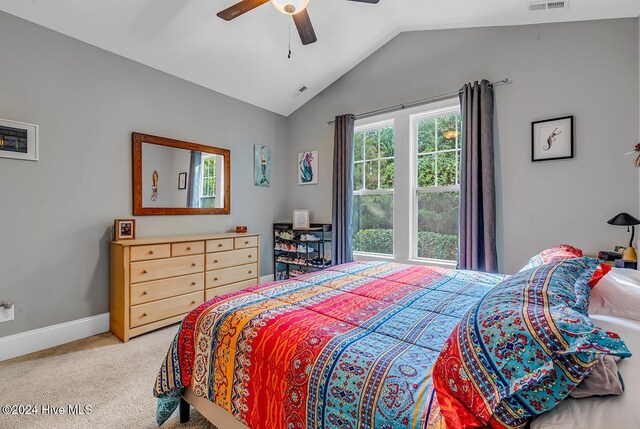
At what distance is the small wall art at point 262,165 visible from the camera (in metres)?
4.30

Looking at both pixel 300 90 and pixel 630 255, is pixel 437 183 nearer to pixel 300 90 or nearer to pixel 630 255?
pixel 630 255

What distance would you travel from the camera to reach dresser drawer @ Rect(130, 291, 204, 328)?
2.70m

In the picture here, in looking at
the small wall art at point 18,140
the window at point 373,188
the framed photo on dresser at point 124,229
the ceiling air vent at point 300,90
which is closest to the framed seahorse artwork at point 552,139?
the window at point 373,188

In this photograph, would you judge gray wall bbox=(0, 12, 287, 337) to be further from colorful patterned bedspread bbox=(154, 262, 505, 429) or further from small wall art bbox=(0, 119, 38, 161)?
colorful patterned bedspread bbox=(154, 262, 505, 429)

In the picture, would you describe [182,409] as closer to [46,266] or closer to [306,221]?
[46,266]

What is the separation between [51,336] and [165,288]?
0.94 meters

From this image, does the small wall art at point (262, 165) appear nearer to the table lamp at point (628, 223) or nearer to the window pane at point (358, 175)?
the window pane at point (358, 175)

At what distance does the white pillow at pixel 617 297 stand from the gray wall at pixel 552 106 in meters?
1.43

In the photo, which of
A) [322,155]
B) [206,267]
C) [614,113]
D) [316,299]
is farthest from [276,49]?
[614,113]

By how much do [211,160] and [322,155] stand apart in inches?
60.6

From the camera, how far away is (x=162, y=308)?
2.88 m

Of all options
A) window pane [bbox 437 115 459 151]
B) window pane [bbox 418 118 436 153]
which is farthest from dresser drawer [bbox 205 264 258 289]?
window pane [bbox 437 115 459 151]

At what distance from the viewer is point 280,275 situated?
177 inches

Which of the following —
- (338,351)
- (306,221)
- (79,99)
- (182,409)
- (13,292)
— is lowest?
(182,409)
